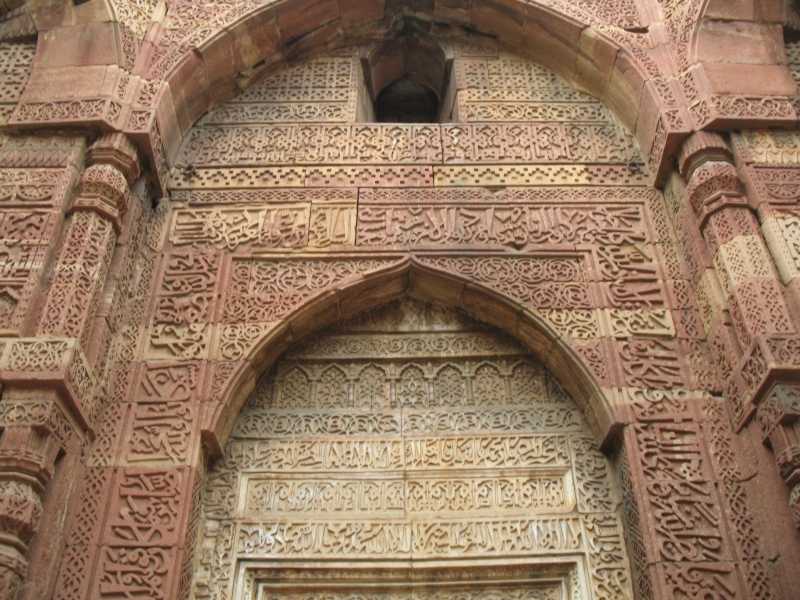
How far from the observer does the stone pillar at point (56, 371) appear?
3.54 m

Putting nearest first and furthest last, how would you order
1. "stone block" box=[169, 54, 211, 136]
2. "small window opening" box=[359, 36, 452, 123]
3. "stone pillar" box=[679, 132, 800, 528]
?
"stone pillar" box=[679, 132, 800, 528] → "stone block" box=[169, 54, 211, 136] → "small window opening" box=[359, 36, 452, 123]

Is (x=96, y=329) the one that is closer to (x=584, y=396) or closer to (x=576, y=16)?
(x=584, y=396)

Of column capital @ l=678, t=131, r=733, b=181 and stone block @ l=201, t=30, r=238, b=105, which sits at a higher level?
stone block @ l=201, t=30, r=238, b=105

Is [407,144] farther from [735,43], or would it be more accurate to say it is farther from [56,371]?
[56,371]

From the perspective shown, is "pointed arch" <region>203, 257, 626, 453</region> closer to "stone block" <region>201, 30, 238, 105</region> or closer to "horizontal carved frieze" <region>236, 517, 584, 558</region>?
"horizontal carved frieze" <region>236, 517, 584, 558</region>

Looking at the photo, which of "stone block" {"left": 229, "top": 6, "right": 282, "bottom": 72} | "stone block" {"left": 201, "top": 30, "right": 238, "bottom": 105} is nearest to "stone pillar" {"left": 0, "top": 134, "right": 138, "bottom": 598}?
"stone block" {"left": 201, "top": 30, "right": 238, "bottom": 105}

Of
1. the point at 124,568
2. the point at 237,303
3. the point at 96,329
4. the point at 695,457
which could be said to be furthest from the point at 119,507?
the point at 695,457

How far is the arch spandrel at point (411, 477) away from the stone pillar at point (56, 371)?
924 mm

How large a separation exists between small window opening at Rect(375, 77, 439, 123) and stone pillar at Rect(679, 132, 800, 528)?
2691 mm

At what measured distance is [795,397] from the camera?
3766 mm

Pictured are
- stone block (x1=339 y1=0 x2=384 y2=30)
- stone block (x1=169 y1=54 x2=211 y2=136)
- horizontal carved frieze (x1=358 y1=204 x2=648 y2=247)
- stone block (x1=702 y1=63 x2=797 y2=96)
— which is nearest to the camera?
horizontal carved frieze (x1=358 y1=204 x2=648 y2=247)

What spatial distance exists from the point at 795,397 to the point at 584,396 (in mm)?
1170

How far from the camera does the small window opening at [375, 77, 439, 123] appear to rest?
275 inches

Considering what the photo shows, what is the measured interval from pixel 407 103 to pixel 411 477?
390cm
